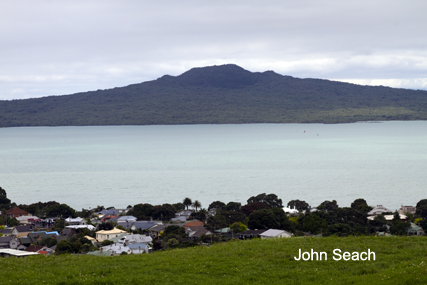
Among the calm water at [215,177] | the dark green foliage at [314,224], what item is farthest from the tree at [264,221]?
the calm water at [215,177]

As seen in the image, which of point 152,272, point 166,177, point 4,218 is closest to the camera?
point 152,272

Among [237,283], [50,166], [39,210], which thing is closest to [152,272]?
[237,283]

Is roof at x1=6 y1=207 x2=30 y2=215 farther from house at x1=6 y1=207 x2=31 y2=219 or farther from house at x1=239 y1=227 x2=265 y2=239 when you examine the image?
house at x1=239 y1=227 x2=265 y2=239

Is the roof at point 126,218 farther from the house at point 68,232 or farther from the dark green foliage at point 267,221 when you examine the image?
the dark green foliage at point 267,221

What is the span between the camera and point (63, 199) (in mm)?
65875

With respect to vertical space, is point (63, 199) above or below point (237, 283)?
below

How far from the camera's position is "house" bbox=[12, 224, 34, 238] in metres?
40.2

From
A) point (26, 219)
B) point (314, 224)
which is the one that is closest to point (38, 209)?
point (26, 219)

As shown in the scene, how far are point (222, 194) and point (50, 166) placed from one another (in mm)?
58882

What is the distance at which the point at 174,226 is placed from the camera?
38812 mm

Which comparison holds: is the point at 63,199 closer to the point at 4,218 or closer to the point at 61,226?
the point at 4,218

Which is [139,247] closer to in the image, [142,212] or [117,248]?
[117,248]

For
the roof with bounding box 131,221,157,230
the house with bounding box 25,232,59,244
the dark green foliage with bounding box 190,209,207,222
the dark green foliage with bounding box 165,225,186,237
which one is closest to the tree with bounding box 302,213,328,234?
the dark green foliage with bounding box 165,225,186,237

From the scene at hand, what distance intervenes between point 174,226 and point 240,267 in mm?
27885
